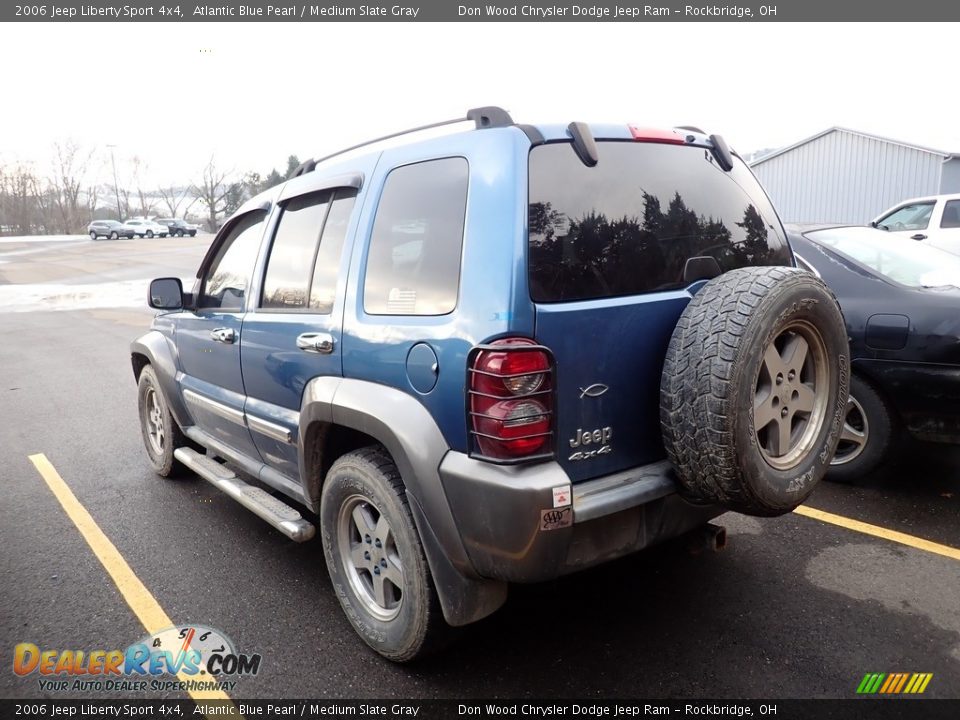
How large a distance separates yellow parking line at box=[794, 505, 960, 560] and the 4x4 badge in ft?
7.37

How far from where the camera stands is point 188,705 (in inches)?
102

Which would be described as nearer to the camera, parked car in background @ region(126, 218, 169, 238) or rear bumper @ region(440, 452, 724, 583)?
rear bumper @ region(440, 452, 724, 583)

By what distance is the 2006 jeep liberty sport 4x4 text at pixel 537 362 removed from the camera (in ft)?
7.27

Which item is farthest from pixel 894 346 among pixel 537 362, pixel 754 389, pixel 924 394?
pixel 537 362

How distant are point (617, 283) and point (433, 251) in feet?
2.21

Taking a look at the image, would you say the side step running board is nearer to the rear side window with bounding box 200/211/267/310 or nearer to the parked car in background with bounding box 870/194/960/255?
the rear side window with bounding box 200/211/267/310

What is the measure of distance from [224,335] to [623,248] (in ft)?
7.35

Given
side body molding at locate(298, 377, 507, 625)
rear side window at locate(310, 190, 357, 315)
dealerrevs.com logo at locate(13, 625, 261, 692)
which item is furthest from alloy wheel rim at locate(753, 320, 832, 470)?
dealerrevs.com logo at locate(13, 625, 261, 692)

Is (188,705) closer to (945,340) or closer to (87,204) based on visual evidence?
(945,340)

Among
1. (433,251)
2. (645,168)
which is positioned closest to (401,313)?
(433,251)

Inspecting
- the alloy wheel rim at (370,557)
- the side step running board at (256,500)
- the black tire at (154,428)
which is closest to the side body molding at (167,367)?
the black tire at (154,428)

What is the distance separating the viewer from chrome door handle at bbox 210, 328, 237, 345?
359cm

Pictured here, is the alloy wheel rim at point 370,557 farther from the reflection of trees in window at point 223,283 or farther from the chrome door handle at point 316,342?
the reflection of trees in window at point 223,283

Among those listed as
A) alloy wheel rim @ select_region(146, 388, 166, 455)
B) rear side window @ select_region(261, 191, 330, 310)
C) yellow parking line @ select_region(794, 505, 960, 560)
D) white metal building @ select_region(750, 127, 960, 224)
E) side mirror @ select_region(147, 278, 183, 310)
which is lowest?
yellow parking line @ select_region(794, 505, 960, 560)
